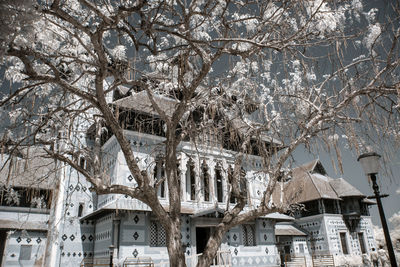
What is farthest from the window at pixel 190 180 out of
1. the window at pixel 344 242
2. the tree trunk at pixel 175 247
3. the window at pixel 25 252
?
the window at pixel 344 242

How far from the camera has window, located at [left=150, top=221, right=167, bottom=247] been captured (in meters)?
13.2

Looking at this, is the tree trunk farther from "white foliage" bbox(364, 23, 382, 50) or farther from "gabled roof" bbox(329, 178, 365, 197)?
"gabled roof" bbox(329, 178, 365, 197)

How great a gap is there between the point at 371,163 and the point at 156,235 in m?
9.93

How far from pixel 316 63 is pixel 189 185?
11.1m

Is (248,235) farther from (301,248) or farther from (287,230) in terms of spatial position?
(301,248)

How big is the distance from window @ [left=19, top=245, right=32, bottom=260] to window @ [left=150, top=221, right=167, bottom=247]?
7345 mm

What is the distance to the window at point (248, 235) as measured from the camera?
16.4 m

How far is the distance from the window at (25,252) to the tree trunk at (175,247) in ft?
47.6

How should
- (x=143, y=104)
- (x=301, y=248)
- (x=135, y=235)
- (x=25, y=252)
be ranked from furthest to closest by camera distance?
(x=301, y=248), (x=25, y=252), (x=135, y=235), (x=143, y=104)

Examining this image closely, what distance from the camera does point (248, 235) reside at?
16656mm

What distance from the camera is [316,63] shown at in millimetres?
4812

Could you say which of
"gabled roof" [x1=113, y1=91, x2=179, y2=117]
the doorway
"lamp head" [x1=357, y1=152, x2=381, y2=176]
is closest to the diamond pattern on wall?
"gabled roof" [x1=113, y1=91, x2=179, y2=117]

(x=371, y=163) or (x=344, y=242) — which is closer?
(x=371, y=163)

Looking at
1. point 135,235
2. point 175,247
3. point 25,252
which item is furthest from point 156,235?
point 175,247
